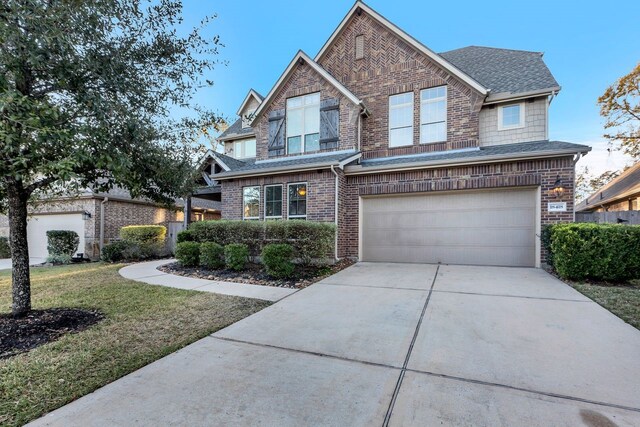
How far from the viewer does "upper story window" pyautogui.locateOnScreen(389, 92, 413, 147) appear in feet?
35.5

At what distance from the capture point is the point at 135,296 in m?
5.79

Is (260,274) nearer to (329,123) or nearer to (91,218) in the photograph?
(329,123)

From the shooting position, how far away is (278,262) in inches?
286

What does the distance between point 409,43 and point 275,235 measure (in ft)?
28.3

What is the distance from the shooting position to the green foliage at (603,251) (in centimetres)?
632

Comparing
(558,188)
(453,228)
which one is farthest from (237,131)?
(558,188)

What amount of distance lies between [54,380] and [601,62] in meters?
22.8

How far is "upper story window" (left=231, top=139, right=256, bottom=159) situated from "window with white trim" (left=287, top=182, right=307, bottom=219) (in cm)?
590

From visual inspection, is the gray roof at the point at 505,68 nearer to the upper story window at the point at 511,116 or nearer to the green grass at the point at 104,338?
the upper story window at the point at 511,116

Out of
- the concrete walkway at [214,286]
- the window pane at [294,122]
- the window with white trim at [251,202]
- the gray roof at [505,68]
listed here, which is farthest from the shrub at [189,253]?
the gray roof at [505,68]

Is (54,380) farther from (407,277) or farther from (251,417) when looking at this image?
(407,277)

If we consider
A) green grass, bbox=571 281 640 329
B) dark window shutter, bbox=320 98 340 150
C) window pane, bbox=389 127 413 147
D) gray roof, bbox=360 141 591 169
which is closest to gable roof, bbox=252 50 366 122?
dark window shutter, bbox=320 98 340 150

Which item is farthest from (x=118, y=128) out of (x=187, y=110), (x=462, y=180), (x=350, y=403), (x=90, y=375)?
(x=462, y=180)

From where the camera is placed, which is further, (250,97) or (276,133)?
(250,97)
